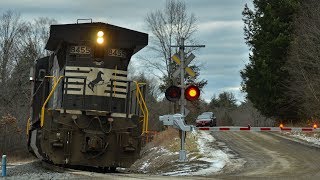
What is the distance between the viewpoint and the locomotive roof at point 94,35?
13.5m

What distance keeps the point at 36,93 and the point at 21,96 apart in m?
45.6

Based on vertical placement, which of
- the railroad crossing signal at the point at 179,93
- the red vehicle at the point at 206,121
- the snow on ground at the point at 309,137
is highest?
the railroad crossing signal at the point at 179,93

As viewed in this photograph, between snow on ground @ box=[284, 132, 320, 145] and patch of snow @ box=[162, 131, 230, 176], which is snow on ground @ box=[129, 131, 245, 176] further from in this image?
snow on ground @ box=[284, 132, 320, 145]

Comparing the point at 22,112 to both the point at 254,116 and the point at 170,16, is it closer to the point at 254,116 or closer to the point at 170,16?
the point at 170,16

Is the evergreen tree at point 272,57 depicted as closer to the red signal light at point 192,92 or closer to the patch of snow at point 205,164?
the patch of snow at point 205,164

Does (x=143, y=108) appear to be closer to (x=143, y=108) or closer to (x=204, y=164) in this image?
(x=143, y=108)

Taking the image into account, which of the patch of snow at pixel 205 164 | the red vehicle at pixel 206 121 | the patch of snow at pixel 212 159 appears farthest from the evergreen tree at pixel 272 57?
the patch of snow at pixel 205 164

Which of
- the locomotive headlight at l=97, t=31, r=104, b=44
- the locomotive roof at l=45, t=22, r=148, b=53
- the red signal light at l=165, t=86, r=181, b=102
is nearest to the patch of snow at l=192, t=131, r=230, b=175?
the red signal light at l=165, t=86, r=181, b=102

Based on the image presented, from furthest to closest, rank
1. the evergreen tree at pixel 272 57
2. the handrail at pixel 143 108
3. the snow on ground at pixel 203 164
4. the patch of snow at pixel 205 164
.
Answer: the evergreen tree at pixel 272 57 < the snow on ground at pixel 203 164 < the patch of snow at pixel 205 164 < the handrail at pixel 143 108

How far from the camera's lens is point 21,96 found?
197ft

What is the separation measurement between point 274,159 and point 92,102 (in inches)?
321

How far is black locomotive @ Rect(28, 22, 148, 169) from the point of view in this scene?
12680 millimetres

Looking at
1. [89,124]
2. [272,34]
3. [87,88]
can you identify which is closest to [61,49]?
[87,88]

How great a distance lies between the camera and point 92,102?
13.8 m
